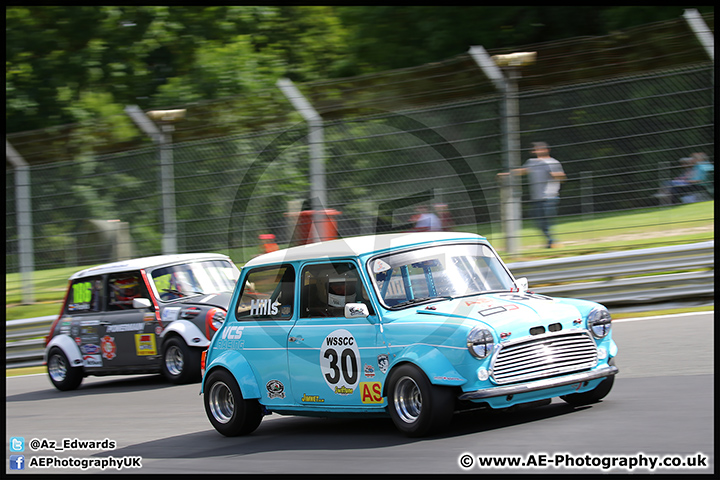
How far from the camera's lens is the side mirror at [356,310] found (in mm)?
6547

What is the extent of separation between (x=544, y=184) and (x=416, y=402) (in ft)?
23.4

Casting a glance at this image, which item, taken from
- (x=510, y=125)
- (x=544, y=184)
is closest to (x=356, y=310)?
(x=544, y=184)

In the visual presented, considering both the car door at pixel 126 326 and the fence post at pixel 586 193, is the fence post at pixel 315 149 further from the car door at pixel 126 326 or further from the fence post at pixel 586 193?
the fence post at pixel 586 193

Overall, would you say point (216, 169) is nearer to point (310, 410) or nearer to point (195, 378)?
point (195, 378)

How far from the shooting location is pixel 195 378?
1097cm

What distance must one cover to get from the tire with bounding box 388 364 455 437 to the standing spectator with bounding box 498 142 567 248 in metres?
7.00

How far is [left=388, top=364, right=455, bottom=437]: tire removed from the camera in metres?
5.94

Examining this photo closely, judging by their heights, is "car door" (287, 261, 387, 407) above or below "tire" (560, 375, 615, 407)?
above

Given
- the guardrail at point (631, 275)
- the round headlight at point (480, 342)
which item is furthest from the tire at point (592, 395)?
the guardrail at point (631, 275)

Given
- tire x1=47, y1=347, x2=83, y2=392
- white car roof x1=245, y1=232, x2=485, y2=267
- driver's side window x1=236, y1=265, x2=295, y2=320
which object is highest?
white car roof x1=245, y1=232, x2=485, y2=267

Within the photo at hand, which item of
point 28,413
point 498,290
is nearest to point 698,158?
point 498,290

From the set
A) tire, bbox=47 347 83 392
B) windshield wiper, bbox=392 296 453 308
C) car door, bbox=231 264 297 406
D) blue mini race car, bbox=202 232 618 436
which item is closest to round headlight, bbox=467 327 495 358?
blue mini race car, bbox=202 232 618 436

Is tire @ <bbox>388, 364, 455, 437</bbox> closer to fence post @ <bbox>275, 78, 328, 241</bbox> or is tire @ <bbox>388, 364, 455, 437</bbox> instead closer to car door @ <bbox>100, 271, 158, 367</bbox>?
car door @ <bbox>100, 271, 158, 367</bbox>

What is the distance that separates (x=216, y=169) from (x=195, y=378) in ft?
15.6
